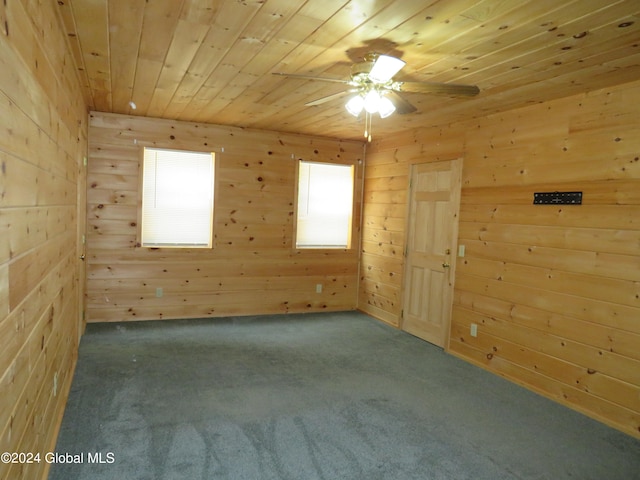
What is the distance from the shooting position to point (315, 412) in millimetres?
3107

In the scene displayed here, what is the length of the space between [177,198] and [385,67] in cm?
367

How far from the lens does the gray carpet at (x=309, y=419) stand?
2471mm

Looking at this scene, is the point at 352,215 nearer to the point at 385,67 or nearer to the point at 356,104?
the point at 356,104

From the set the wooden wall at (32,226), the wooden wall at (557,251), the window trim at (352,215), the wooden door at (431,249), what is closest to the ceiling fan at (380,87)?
the wooden wall at (32,226)

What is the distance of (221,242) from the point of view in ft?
18.3

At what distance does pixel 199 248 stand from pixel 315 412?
2.98 m

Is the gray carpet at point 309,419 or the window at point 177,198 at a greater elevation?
the window at point 177,198

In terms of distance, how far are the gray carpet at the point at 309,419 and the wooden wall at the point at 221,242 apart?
879 mm

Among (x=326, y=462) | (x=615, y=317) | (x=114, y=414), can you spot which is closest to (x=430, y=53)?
(x=615, y=317)

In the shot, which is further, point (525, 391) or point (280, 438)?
point (525, 391)

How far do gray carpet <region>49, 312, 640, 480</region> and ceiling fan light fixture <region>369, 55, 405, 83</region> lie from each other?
7.07 ft

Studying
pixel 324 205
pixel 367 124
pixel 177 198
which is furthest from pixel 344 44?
pixel 324 205

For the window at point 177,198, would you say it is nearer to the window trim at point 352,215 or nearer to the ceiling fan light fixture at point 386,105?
the window trim at point 352,215

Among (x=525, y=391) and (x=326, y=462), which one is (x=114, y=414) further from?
(x=525, y=391)
